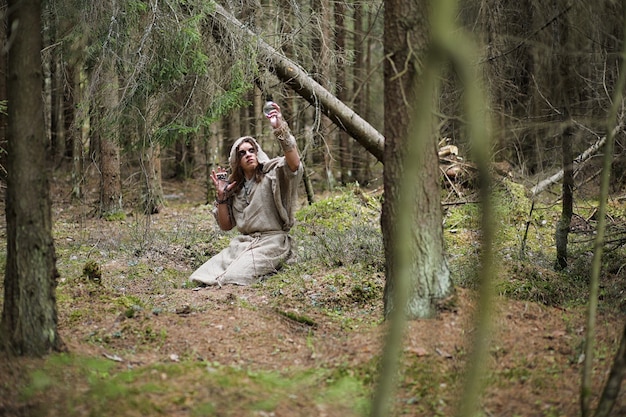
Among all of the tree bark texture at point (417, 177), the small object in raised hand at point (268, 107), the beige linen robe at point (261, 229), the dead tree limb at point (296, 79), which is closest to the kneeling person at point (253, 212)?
the beige linen robe at point (261, 229)

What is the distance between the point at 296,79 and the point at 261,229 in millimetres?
2395

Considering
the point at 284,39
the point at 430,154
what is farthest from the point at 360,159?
the point at 430,154

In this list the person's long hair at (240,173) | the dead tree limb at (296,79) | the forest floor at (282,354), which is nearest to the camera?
the forest floor at (282,354)

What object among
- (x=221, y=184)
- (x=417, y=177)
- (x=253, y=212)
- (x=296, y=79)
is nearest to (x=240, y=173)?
(x=221, y=184)

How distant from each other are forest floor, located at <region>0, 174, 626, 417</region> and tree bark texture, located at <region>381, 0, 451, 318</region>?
0.80ft

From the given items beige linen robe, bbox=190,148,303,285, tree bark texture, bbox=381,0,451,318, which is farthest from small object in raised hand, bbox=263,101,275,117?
tree bark texture, bbox=381,0,451,318

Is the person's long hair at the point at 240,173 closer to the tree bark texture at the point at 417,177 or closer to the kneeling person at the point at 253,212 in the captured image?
the kneeling person at the point at 253,212

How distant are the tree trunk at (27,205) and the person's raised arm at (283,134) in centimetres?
336

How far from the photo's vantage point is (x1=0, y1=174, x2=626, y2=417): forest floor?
158 inches

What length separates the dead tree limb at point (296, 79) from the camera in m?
8.98

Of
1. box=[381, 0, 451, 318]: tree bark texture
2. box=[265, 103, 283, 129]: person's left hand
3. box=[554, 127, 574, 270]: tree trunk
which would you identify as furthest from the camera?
box=[265, 103, 283, 129]: person's left hand

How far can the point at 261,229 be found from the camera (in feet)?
28.0

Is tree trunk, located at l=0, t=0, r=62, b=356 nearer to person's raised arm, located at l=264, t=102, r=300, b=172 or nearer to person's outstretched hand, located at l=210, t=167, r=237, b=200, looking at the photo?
person's raised arm, located at l=264, t=102, r=300, b=172

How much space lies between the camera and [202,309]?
6.59m
